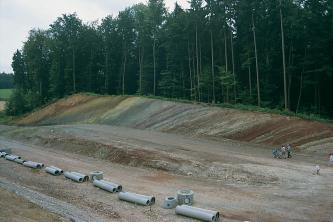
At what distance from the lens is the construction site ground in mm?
21906

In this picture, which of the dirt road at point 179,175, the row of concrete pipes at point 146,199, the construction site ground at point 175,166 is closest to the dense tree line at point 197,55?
the construction site ground at point 175,166

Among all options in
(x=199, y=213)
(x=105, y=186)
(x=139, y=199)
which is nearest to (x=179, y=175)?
(x=105, y=186)

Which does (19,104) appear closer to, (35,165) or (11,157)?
(11,157)

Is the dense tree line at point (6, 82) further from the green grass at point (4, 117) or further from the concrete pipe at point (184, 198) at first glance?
the concrete pipe at point (184, 198)

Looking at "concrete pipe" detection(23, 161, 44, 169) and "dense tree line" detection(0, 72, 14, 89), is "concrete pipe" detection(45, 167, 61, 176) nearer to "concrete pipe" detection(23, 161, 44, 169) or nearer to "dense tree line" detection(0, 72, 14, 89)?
"concrete pipe" detection(23, 161, 44, 169)

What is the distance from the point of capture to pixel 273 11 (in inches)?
2158

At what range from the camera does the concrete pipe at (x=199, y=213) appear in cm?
1984

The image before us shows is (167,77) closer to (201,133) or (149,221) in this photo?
(201,133)

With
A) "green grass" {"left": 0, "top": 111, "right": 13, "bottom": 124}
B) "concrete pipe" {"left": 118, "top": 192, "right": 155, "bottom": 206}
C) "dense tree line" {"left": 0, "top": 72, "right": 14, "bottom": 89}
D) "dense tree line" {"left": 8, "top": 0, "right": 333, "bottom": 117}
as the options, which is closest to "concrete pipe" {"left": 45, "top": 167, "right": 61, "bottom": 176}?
"concrete pipe" {"left": 118, "top": 192, "right": 155, "bottom": 206}

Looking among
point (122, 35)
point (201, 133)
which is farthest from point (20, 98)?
point (201, 133)

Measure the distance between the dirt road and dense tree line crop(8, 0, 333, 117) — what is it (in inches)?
668

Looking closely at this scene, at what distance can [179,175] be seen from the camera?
3105cm

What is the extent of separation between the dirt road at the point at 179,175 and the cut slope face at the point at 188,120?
2.09 metres

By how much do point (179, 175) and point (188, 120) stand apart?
20.3 metres
